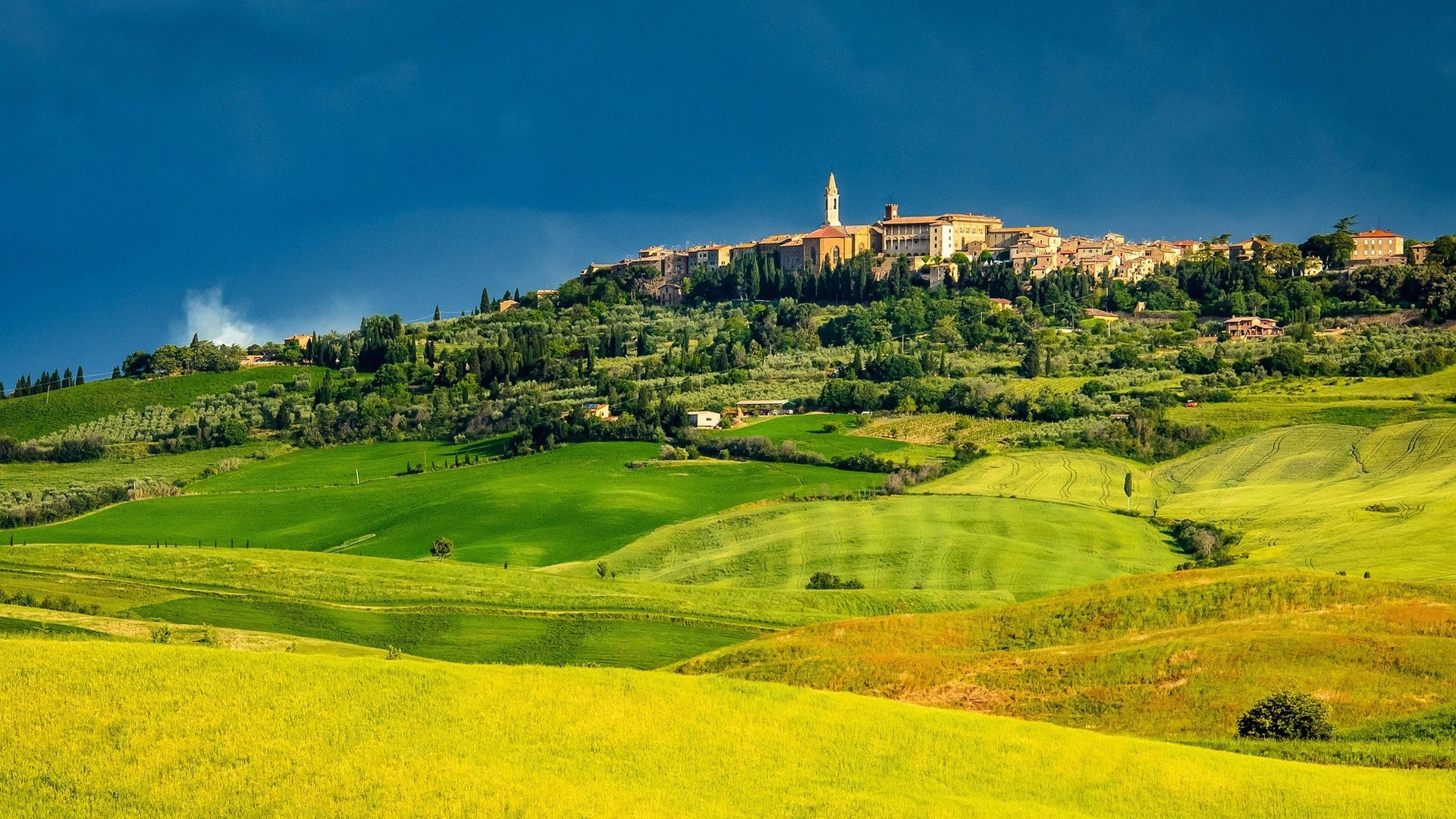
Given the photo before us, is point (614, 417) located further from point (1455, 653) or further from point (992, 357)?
point (1455, 653)

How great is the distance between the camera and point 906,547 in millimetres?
77062

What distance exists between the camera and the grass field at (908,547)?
70.3 m

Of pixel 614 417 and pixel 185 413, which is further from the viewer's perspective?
pixel 185 413

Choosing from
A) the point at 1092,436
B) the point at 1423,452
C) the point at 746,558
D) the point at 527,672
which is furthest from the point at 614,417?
the point at 527,672

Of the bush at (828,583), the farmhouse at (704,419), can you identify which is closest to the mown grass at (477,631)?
the bush at (828,583)

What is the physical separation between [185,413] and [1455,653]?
132457 millimetres

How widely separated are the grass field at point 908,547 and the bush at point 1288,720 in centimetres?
3297

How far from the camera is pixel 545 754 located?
25031 mm

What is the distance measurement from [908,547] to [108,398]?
109m

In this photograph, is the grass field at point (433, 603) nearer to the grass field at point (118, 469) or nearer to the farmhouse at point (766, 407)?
the grass field at point (118, 469)

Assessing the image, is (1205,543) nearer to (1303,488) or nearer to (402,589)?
(1303,488)

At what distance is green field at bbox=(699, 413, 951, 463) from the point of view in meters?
111

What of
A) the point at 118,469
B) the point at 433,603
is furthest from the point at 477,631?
the point at 118,469

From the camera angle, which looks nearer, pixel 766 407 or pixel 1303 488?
pixel 1303 488
